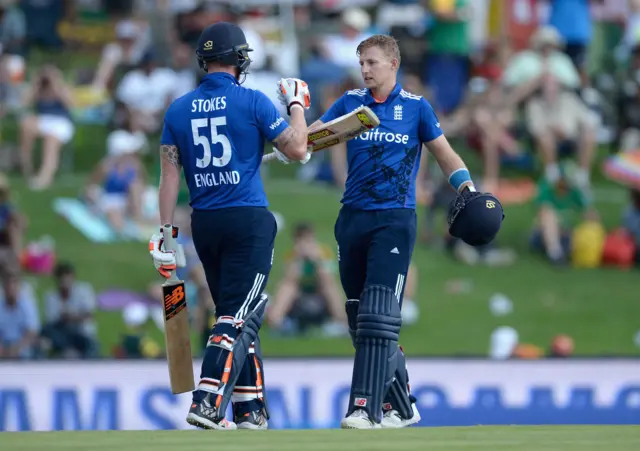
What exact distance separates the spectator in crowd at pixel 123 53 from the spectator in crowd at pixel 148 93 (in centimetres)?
84

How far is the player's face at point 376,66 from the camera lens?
27.5ft

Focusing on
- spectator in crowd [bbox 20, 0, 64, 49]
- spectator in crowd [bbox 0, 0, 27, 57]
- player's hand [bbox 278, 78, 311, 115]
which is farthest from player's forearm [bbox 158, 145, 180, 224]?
spectator in crowd [bbox 20, 0, 64, 49]

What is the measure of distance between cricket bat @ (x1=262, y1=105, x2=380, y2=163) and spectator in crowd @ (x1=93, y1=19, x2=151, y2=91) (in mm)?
11592

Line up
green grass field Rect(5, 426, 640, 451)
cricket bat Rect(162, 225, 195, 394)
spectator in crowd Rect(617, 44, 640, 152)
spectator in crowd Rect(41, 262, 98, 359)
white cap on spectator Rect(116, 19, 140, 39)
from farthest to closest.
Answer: white cap on spectator Rect(116, 19, 140, 39)
spectator in crowd Rect(617, 44, 640, 152)
spectator in crowd Rect(41, 262, 98, 359)
cricket bat Rect(162, 225, 195, 394)
green grass field Rect(5, 426, 640, 451)

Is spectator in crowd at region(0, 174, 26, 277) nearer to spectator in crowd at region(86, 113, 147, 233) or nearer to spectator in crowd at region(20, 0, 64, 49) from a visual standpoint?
spectator in crowd at region(86, 113, 147, 233)

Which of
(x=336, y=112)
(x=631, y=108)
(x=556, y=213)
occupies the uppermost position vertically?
(x=631, y=108)

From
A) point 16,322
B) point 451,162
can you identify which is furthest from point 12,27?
point 451,162

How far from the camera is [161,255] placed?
8148 millimetres

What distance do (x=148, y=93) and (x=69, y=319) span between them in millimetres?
4735

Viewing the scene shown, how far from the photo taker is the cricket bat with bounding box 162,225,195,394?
833cm

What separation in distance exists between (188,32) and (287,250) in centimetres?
389

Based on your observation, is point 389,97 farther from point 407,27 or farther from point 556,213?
point 407,27

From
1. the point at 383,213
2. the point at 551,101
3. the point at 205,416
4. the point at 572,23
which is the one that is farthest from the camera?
the point at 572,23

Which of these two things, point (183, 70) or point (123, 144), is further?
point (183, 70)
